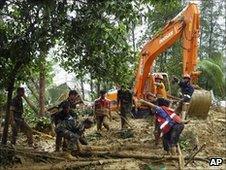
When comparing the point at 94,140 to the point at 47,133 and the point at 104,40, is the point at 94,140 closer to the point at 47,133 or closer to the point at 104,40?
the point at 47,133

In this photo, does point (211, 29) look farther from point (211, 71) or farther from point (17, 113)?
point (17, 113)

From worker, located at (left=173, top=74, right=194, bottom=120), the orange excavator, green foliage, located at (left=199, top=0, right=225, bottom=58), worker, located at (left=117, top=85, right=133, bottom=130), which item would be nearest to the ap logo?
worker, located at (left=173, top=74, right=194, bottom=120)

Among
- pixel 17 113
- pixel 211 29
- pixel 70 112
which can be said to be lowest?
pixel 70 112

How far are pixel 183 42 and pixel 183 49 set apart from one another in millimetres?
351

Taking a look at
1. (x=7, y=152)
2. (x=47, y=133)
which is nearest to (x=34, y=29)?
(x=7, y=152)

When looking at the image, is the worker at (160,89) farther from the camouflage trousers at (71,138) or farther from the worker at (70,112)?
the camouflage trousers at (71,138)

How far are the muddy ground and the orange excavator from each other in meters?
0.83

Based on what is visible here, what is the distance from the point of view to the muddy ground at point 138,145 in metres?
10.9

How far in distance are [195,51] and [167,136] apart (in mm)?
4033

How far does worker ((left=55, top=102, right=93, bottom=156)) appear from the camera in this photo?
37.1ft

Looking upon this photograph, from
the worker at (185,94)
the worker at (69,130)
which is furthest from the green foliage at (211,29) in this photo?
the worker at (69,130)

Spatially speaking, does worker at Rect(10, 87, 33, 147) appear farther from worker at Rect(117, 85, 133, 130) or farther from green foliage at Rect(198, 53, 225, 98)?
green foliage at Rect(198, 53, 225, 98)

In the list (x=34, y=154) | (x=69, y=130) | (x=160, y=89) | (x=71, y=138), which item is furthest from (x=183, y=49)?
(x=34, y=154)

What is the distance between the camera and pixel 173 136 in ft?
37.7
